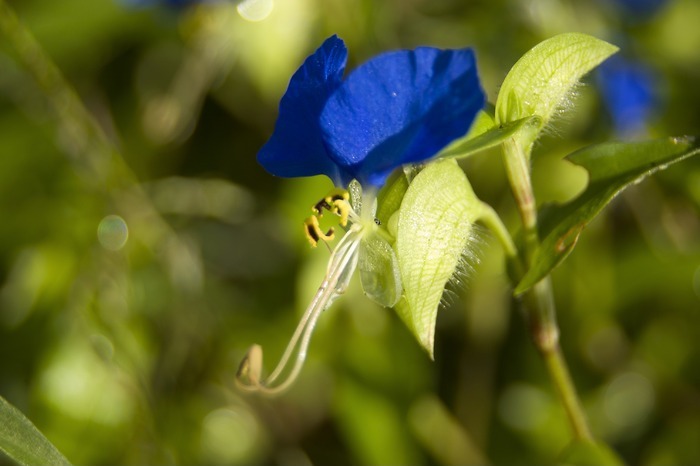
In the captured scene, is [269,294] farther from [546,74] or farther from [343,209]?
[546,74]

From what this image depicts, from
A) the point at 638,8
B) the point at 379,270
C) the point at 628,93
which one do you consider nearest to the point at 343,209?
the point at 379,270

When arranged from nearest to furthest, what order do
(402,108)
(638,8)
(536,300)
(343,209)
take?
(402,108) → (343,209) → (536,300) → (638,8)

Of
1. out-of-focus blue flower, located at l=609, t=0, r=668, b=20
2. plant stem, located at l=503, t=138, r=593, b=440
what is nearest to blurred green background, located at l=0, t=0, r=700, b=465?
out-of-focus blue flower, located at l=609, t=0, r=668, b=20

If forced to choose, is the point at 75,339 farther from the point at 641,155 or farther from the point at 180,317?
the point at 641,155

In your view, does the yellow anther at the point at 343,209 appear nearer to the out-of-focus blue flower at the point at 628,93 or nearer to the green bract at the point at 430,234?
the green bract at the point at 430,234

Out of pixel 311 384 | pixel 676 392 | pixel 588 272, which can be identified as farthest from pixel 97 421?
pixel 676 392
